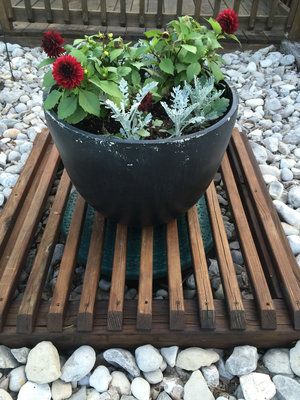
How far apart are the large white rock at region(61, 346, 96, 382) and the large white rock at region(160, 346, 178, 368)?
23 cm

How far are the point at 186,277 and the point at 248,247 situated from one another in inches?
11.7

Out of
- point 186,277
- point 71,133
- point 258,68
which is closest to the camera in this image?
point 71,133

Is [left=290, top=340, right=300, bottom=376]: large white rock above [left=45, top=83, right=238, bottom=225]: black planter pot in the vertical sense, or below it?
below

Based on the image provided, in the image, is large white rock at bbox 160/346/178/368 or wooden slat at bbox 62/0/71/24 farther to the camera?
wooden slat at bbox 62/0/71/24

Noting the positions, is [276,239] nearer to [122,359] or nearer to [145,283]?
[145,283]

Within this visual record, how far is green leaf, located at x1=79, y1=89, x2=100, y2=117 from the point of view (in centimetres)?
115

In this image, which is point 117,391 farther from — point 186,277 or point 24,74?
point 24,74

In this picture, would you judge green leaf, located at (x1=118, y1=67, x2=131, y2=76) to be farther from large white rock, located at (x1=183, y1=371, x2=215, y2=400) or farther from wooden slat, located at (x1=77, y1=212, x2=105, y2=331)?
large white rock, located at (x1=183, y1=371, x2=215, y2=400)

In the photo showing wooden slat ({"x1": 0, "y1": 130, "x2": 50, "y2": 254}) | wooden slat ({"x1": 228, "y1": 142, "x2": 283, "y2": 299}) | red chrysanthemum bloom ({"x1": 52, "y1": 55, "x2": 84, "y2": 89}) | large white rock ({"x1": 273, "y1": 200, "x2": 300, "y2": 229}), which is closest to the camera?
red chrysanthemum bloom ({"x1": 52, "y1": 55, "x2": 84, "y2": 89})

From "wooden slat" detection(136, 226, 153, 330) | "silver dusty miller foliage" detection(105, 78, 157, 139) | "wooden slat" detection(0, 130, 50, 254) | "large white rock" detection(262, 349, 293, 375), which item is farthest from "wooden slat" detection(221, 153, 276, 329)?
"wooden slat" detection(0, 130, 50, 254)

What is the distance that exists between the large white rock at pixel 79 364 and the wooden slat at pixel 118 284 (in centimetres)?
11

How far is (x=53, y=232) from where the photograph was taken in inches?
61.2

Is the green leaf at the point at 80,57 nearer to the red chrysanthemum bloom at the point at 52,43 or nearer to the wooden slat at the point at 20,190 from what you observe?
the red chrysanthemum bloom at the point at 52,43

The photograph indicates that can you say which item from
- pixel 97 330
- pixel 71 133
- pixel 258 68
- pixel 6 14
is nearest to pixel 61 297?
pixel 97 330
